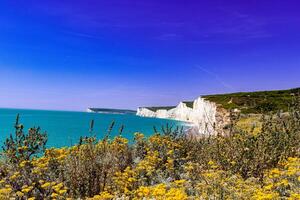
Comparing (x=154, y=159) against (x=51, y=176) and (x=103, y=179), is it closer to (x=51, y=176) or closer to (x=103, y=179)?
(x=103, y=179)

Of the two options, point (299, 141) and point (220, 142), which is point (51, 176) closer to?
point (220, 142)

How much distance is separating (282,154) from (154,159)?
3.76m

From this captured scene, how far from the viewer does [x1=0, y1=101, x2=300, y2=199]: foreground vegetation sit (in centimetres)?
743

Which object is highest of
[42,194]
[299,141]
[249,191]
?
[299,141]

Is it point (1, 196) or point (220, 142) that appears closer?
point (1, 196)

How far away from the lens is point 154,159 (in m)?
9.93

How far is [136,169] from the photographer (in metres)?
9.00

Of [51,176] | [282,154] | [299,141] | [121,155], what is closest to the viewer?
[51,176]

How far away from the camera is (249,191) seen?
20.7 ft

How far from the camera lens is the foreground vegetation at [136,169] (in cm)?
743

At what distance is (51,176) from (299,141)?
7479mm

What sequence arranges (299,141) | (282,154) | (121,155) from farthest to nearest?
(121,155) < (299,141) < (282,154)

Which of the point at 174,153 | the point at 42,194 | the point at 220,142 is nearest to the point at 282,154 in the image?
the point at 220,142

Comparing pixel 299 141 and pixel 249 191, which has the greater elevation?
pixel 299 141
